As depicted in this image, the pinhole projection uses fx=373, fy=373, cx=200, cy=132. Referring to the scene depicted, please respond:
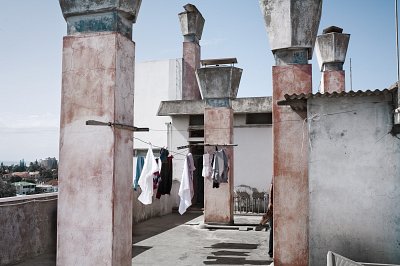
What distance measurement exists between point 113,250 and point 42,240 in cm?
436

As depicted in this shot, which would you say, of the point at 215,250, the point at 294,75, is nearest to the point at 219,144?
the point at 215,250

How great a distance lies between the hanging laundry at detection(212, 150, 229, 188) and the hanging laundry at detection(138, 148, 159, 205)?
4181mm

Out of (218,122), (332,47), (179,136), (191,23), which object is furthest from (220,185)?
(191,23)

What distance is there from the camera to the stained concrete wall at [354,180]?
6.70m

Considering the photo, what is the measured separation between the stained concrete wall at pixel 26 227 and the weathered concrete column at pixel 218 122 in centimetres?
551

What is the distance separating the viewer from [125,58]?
20.5ft

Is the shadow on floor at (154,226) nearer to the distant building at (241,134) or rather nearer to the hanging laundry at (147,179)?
the hanging laundry at (147,179)

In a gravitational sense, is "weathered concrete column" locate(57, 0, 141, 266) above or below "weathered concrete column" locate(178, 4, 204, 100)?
below

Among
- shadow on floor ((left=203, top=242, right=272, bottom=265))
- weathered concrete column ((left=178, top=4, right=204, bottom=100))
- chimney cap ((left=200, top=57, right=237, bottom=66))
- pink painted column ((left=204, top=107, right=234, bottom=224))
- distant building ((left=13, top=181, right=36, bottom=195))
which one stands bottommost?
distant building ((left=13, top=181, right=36, bottom=195))

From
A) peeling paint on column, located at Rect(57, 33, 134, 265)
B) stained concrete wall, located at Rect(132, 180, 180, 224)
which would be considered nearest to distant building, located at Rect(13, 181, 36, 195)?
stained concrete wall, located at Rect(132, 180, 180, 224)

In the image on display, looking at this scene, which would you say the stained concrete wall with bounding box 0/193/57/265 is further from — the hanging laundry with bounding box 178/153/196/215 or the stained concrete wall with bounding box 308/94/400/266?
the stained concrete wall with bounding box 308/94/400/266

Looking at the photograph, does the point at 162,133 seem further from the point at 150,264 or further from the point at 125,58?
the point at 125,58

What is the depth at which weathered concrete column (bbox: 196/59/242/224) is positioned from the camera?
13.1 metres

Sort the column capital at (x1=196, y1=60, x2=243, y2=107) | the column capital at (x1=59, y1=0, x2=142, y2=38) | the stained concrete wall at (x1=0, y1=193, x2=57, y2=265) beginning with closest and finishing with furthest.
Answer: the column capital at (x1=59, y1=0, x2=142, y2=38)
the stained concrete wall at (x1=0, y1=193, x2=57, y2=265)
the column capital at (x1=196, y1=60, x2=243, y2=107)
